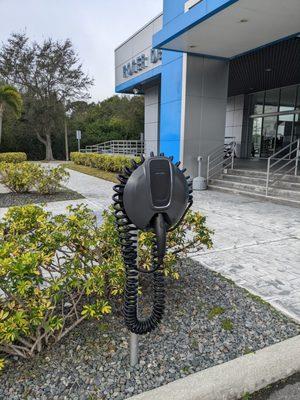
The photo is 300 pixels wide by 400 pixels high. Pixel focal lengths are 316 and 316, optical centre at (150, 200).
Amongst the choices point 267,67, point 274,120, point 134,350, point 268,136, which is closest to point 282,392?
point 134,350

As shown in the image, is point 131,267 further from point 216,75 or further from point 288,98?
point 288,98

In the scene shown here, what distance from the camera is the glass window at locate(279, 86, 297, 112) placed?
14891 millimetres

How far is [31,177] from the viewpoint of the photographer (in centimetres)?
834

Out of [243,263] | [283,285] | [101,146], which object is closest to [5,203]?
[243,263]

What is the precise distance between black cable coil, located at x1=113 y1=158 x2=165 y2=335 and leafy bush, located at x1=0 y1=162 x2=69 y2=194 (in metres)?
7.01

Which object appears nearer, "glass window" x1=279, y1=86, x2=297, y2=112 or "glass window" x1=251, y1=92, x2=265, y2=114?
"glass window" x1=279, y1=86, x2=297, y2=112

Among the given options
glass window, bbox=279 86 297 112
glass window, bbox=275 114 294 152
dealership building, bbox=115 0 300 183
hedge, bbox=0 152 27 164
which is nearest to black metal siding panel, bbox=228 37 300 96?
dealership building, bbox=115 0 300 183

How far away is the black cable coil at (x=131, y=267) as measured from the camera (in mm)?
1669

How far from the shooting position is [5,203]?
761 centimetres

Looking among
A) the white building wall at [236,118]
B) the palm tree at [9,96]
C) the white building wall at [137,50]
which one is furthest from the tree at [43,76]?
the white building wall at [236,118]

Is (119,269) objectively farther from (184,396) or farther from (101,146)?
(101,146)

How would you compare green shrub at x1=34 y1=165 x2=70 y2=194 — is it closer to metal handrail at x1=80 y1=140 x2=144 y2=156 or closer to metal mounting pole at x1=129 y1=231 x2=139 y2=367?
metal mounting pole at x1=129 y1=231 x2=139 y2=367

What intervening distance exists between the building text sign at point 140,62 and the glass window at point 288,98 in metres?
6.40

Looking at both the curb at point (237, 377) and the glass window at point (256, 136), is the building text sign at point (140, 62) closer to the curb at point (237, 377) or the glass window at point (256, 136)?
the glass window at point (256, 136)
